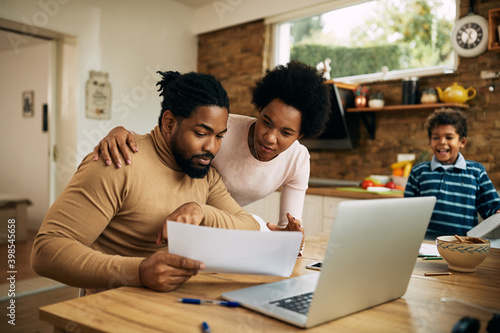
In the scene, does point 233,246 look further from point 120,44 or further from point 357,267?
point 120,44

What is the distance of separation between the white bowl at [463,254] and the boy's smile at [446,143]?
1.35 meters

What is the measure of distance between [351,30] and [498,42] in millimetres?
1288

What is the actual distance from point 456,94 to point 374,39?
0.98m

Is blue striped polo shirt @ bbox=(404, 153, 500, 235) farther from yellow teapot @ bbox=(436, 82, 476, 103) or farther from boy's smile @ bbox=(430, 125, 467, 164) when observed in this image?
yellow teapot @ bbox=(436, 82, 476, 103)

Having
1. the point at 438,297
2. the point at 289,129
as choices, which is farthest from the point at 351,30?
the point at 438,297

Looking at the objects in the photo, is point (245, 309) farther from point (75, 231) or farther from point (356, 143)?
point (356, 143)

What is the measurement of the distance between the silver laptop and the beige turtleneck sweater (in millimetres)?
318

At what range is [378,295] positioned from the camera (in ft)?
2.91

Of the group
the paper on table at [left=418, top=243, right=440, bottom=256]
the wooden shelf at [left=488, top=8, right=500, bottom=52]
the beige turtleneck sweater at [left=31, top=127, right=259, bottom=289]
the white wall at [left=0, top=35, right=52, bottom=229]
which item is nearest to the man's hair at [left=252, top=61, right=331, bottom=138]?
the beige turtleneck sweater at [left=31, top=127, right=259, bottom=289]

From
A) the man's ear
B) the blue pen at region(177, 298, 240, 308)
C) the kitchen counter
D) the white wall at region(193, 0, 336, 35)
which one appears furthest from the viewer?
the white wall at region(193, 0, 336, 35)

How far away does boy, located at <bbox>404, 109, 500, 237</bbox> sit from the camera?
2395 millimetres

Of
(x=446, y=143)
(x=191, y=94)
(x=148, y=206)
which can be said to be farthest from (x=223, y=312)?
(x=446, y=143)

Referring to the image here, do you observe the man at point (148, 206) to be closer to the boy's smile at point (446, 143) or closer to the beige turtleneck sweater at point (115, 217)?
the beige turtleneck sweater at point (115, 217)

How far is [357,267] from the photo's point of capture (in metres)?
0.79
